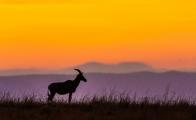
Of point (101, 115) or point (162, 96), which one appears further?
point (162, 96)

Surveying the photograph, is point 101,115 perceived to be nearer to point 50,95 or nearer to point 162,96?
point 162,96

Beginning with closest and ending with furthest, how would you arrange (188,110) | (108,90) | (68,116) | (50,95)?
1. (68,116)
2. (188,110)
3. (108,90)
4. (50,95)

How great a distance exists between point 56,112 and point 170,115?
3.68 m

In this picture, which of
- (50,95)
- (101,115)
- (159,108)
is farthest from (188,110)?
(50,95)

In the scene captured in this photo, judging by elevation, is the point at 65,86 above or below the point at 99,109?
above

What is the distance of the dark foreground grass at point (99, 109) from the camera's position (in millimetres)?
28797

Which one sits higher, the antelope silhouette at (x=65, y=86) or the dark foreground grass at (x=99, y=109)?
the antelope silhouette at (x=65, y=86)

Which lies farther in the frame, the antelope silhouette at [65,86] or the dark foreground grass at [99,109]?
the antelope silhouette at [65,86]

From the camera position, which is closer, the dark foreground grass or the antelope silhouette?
the dark foreground grass

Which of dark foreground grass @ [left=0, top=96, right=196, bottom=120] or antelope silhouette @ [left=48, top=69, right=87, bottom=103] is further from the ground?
antelope silhouette @ [left=48, top=69, right=87, bottom=103]

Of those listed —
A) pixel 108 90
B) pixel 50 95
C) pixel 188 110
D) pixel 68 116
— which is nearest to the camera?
pixel 68 116

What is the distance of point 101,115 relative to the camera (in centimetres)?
2955

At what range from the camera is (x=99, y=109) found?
30875mm

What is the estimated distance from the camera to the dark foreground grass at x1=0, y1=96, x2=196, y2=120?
28797mm
